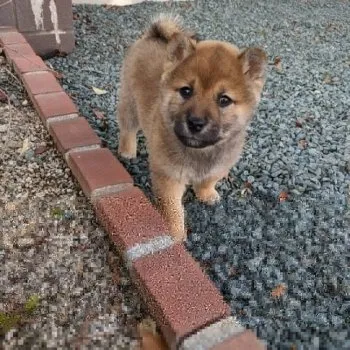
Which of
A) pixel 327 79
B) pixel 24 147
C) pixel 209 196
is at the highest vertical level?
pixel 24 147

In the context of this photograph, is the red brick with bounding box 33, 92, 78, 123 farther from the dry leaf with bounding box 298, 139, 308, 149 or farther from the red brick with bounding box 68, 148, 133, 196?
the dry leaf with bounding box 298, 139, 308, 149

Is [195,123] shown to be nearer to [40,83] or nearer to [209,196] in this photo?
[209,196]

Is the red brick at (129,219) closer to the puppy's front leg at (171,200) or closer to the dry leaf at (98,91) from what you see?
the puppy's front leg at (171,200)

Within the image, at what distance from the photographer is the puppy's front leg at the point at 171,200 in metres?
2.17

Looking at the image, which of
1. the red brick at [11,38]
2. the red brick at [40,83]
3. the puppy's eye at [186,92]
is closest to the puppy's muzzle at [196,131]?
the puppy's eye at [186,92]

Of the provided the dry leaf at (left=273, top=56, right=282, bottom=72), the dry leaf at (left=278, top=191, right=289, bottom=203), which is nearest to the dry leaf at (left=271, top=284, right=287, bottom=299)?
the dry leaf at (left=278, top=191, right=289, bottom=203)

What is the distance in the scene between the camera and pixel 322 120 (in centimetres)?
335

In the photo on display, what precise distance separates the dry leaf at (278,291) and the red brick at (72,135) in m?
1.06

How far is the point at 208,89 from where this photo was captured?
6.26ft

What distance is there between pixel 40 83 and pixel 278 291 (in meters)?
1.79

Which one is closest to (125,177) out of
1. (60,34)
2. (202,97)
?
(202,97)

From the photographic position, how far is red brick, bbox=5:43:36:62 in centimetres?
319

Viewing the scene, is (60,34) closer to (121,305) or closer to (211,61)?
(211,61)

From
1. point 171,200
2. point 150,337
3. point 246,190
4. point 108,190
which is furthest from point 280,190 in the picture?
point 150,337
